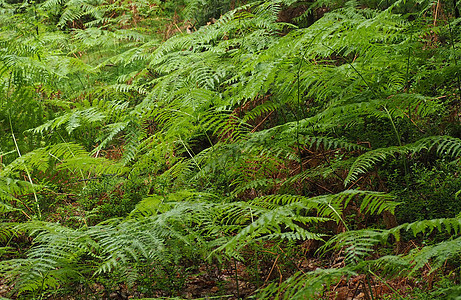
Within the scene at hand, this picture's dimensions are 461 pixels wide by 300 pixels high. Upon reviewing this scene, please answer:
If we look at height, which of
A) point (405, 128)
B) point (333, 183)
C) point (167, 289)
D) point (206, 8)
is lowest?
point (167, 289)

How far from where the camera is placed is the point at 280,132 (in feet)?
8.86

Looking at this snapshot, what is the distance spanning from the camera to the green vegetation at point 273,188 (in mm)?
1853

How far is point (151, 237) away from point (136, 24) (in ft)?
18.2

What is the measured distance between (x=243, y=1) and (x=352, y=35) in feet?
11.0

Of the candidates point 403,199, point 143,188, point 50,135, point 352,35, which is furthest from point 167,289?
point 50,135

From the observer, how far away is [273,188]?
3016 mm

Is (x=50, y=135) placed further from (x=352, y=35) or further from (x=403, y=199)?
(x=403, y=199)

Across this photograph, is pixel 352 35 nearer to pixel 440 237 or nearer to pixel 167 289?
pixel 440 237

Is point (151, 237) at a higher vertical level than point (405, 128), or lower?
lower

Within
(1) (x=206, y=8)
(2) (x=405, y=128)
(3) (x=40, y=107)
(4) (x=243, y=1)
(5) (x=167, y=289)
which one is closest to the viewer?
(5) (x=167, y=289)

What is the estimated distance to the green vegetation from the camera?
1.85 metres

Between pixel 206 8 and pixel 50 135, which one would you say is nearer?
pixel 50 135

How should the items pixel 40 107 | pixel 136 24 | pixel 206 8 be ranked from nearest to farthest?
pixel 40 107
pixel 206 8
pixel 136 24

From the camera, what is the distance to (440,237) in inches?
87.6
